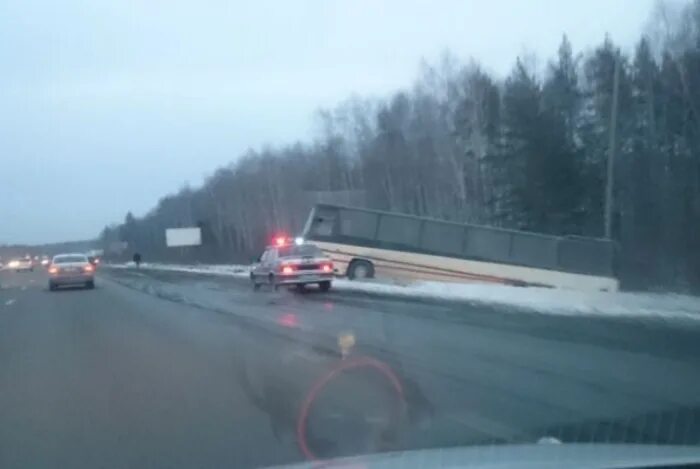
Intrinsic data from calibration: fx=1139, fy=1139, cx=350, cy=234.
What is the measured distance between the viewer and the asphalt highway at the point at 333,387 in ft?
32.3

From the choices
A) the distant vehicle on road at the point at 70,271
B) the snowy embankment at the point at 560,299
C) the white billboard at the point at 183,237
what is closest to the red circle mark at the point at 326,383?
the snowy embankment at the point at 560,299

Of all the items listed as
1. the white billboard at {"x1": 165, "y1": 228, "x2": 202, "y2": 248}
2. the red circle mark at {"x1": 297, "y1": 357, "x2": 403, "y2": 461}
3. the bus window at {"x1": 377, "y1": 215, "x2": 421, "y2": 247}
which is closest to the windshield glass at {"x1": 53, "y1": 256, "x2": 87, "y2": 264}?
the bus window at {"x1": 377, "y1": 215, "x2": 421, "y2": 247}

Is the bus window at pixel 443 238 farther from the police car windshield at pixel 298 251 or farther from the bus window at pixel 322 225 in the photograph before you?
the police car windshield at pixel 298 251

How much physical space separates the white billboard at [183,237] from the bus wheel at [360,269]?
204 ft

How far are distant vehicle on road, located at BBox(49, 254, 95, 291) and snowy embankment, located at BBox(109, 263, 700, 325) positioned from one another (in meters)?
14.7

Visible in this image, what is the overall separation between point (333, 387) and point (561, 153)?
43923mm

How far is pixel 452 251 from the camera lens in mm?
39594

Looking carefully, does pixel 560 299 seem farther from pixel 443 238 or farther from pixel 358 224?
pixel 358 224

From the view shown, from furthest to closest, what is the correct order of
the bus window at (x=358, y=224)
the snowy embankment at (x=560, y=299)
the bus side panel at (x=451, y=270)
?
1. the bus window at (x=358, y=224)
2. the bus side panel at (x=451, y=270)
3. the snowy embankment at (x=560, y=299)

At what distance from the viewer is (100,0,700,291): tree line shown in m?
43.9

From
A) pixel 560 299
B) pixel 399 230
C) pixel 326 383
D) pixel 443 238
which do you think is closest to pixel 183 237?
pixel 399 230

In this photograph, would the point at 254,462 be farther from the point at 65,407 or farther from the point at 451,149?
the point at 451,149

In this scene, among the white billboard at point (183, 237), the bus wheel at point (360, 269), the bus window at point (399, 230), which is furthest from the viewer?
the white billboard at point (183, 237)

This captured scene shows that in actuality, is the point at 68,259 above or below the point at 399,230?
below
